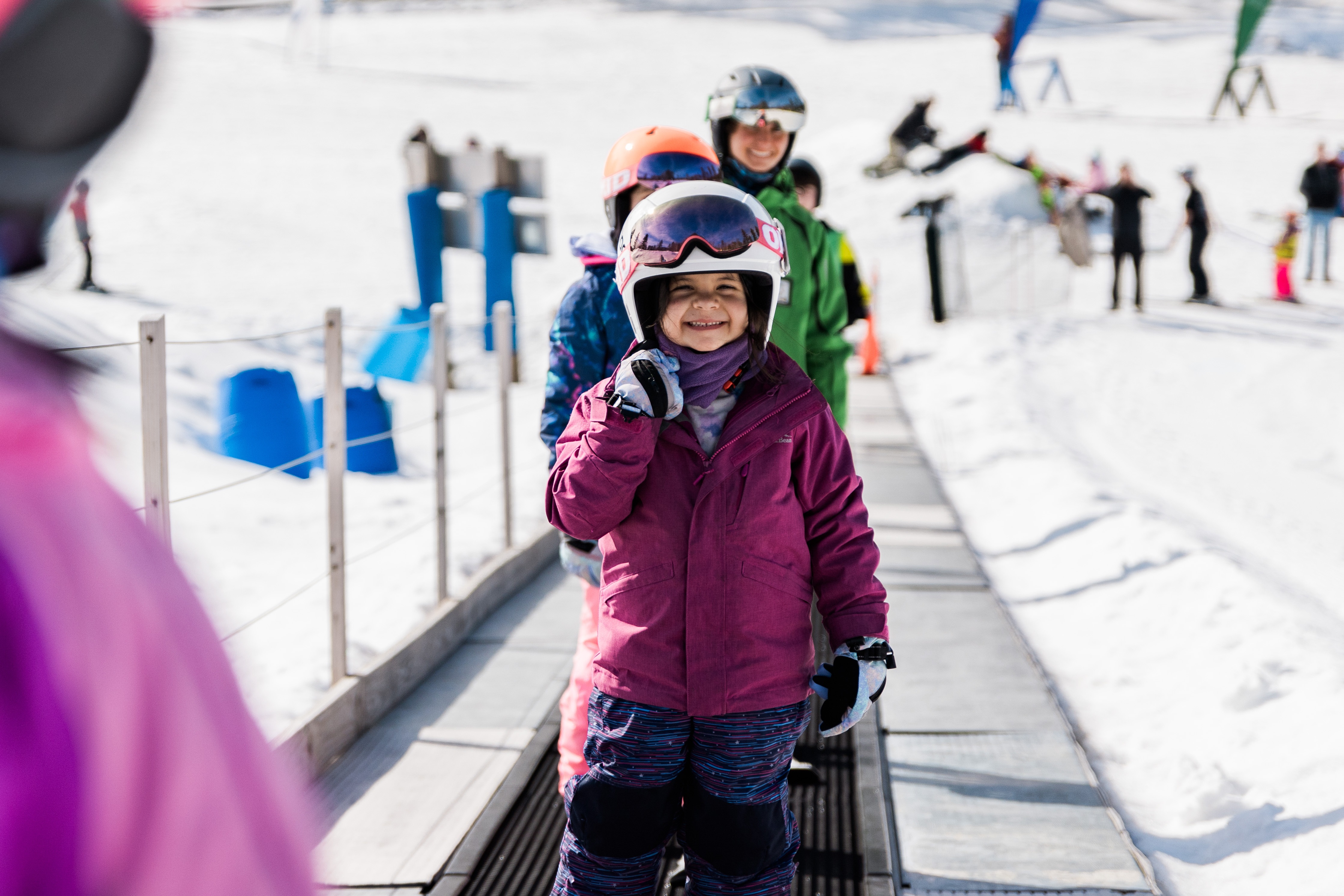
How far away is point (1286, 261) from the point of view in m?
16.4

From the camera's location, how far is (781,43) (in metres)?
51.9

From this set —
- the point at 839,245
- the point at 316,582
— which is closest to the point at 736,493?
the point at 839,245

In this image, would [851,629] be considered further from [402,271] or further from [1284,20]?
[1284,20]

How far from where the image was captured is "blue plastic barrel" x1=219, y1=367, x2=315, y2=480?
7.75 meters

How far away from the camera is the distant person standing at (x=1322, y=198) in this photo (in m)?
16.4

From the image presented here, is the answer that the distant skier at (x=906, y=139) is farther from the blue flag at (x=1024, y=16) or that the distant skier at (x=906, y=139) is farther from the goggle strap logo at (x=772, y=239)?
the goggle strap logo at (x=772, y=239)

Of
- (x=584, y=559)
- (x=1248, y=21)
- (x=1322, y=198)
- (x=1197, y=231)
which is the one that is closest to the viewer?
(x=584, y=559)

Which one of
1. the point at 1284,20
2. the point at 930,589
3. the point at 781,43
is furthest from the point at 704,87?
the point at 930,589

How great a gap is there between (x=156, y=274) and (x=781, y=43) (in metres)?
37.6

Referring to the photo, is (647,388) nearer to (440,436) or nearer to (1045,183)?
(440,436)

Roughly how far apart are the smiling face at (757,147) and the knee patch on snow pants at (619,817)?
78.5 inches

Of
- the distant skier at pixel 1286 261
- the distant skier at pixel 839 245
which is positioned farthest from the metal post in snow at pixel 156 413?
the distant skier at pixel 1286 261

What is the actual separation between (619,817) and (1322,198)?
17247mm

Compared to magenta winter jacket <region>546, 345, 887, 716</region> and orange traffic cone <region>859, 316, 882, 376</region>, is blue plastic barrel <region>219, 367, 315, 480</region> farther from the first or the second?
orange traffic cone <region>859, 316, 882, 376</region>
